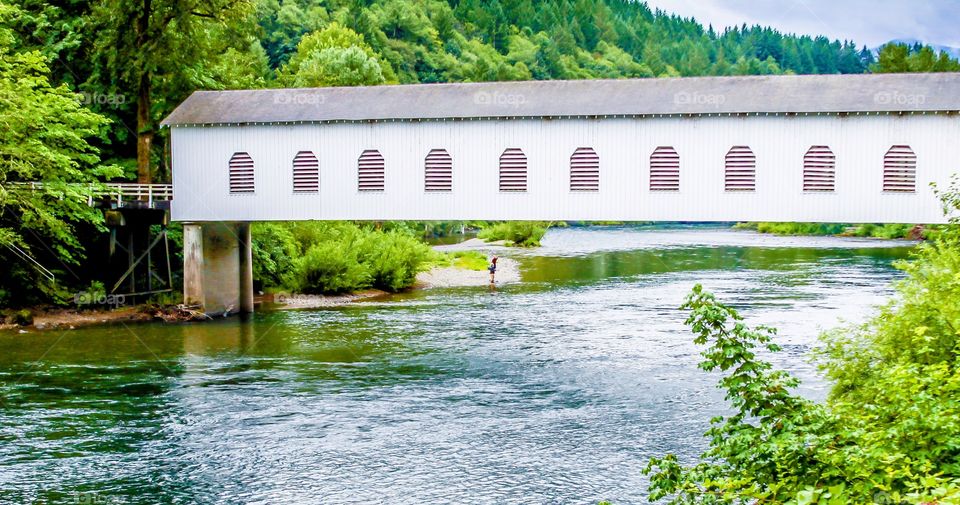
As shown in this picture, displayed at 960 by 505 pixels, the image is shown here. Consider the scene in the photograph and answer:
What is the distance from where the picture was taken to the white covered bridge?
23078mm

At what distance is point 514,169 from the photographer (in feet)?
83.5

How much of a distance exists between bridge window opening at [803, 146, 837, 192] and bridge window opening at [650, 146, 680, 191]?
2.93 m

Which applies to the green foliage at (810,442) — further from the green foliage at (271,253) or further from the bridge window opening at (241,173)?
the green foliage at (271,253)

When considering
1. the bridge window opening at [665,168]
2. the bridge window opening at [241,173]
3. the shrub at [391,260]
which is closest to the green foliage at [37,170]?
the bridge window opening at [241,173]

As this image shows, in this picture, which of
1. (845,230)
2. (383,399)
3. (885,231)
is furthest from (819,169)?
(845,230)

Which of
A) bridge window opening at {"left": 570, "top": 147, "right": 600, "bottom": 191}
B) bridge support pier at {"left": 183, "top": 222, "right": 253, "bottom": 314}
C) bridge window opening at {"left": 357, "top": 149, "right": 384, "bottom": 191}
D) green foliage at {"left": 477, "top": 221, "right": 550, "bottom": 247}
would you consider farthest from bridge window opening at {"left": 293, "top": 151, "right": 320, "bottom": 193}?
green foliage at {"left": 477, "top": 221, "right": 550, "bottom": 247}

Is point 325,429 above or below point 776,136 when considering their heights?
below

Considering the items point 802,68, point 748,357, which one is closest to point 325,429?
point 748,357

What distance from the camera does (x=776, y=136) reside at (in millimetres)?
23594

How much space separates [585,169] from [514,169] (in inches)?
69.8

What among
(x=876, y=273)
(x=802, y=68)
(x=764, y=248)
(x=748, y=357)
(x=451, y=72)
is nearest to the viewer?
(x=748, y=357)

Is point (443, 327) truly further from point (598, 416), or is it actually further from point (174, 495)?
point (174, 495)

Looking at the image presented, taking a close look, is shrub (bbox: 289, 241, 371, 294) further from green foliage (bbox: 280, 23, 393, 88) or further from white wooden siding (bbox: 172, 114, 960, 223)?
green foliage (bbox: 280, 23, 393, 88)

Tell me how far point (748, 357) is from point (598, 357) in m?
13.8
